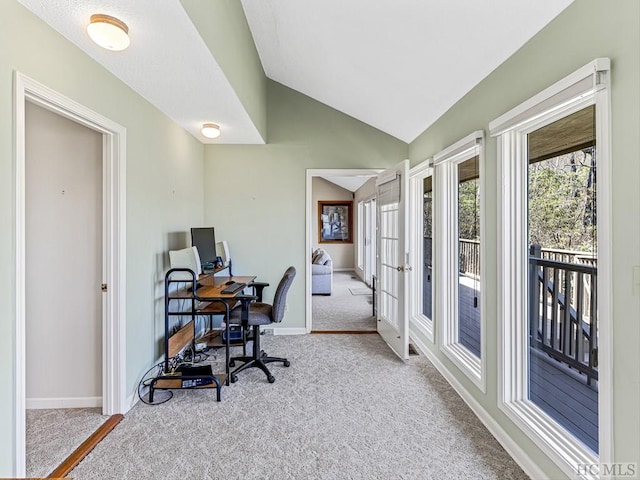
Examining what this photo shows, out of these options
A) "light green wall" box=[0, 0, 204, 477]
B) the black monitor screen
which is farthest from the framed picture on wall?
the black monitor screen

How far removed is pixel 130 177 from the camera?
240 cm

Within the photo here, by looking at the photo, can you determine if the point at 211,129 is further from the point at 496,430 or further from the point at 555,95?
the point at 496,430

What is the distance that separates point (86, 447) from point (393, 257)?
295 centimetres

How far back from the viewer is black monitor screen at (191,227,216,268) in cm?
322

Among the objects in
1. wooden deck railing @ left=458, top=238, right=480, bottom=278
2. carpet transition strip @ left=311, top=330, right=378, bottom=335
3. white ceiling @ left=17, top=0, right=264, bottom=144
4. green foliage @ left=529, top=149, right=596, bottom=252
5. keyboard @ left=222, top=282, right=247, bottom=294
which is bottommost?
carpet transition strip @ left=311, top=330, right=378, bottom=335

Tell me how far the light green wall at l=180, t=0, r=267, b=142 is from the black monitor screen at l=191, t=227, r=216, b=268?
1227 millimetres

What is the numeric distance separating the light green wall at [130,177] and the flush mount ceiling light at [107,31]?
300 mm

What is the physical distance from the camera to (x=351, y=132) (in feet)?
13.3

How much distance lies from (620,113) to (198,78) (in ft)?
7.36

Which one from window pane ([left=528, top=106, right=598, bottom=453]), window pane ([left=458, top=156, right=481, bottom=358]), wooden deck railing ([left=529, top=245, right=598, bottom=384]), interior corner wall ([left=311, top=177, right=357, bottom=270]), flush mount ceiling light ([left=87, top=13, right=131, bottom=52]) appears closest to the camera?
flush mount ceiling light ([left=87, top=13, right=131, bottom=52])

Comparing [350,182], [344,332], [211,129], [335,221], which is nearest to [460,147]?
[211,129]

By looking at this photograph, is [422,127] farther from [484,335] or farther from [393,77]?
[484,335]

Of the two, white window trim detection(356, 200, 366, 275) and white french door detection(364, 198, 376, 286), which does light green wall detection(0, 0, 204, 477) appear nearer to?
white french door detection(364, 198, 376, 286)

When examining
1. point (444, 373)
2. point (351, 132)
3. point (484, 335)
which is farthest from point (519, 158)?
point (351, 132)
